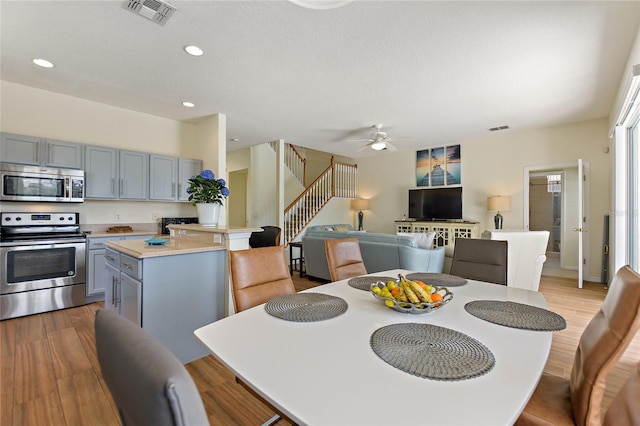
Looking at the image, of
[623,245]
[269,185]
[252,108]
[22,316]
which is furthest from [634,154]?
[22,316]

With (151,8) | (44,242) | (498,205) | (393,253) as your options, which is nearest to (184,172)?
(44,242)

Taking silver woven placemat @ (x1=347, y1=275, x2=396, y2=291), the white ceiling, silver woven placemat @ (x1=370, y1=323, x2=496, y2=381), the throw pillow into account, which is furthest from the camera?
the throw pillow

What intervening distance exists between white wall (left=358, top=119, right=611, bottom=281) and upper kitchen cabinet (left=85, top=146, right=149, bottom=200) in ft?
17.4

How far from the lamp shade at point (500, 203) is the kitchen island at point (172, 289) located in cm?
507

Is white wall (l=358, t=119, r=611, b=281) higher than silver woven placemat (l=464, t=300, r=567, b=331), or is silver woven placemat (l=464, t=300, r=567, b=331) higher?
white wall (l=358, t=119, r=611, b=281)

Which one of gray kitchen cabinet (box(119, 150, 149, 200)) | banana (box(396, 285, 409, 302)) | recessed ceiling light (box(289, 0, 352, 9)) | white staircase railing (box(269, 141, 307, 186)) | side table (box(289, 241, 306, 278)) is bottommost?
side table (box(289, 241, 306, 278))

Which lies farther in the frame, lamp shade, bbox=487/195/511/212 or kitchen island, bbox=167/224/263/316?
lamp shade, bbox=487/195/511/212

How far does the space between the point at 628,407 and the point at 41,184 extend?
4759 millimetres

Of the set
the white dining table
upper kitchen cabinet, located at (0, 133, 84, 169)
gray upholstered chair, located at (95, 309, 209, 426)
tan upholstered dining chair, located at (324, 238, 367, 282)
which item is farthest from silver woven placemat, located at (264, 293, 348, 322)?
upper kitchen cabinet, located at (0, 133, 84, 169)

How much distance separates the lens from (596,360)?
2.98 feet

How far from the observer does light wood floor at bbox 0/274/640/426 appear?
1.69m

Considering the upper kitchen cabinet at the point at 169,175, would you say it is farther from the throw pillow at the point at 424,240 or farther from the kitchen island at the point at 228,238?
the throw pillow at the point at 424,240

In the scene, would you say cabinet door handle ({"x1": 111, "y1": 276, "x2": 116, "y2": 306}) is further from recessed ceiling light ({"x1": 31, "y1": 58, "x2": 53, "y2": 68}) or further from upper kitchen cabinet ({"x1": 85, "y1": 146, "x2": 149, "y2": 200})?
recessed ceiling light ({"x1": 31, "y1": 58, "x2": 53, "y2": 68})

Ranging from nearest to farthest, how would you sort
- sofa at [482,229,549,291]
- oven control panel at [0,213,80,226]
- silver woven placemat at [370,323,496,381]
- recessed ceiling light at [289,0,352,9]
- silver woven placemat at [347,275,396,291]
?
silver woven placemat at [370,323,496,381] < recessed ceiling light at [289,0,352,9] < silver woven placemat at [347,275,396,291] < oven control panel at [0,213,80,226] < sofa at [482,229,549,291]
